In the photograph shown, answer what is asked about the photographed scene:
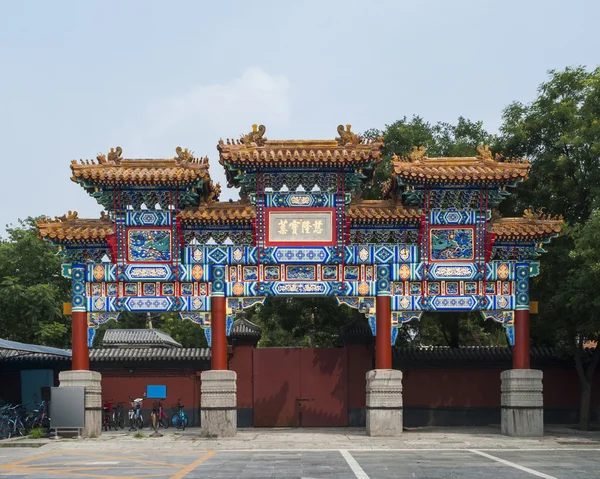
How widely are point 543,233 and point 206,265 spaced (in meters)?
9.93

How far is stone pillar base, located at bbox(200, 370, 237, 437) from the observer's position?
2394cm

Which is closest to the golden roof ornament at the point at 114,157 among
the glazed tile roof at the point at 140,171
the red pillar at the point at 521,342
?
the glazed tile roof at the point at 140,171

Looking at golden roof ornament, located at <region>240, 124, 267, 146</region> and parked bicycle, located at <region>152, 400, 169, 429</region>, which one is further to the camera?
parked bicycle, located at <region>152, 400, 169, 429</region>

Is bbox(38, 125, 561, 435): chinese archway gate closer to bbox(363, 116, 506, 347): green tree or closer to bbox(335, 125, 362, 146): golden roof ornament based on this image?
bbox(335, 125, 362, 146): golden roof ornament

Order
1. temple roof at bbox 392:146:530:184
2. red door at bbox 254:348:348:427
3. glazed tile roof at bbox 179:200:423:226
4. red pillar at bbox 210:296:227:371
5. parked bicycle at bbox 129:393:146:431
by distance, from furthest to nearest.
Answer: red door at bbox 254:348:348:427, parked bicycle at bbox 129:393:146:431, glazed tile roof at bbox 179:200:423:226, red pillar at bbox 210:296:227:371, temple roof at bbox 392:146:530:184

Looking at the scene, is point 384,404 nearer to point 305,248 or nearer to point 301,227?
point 305,248

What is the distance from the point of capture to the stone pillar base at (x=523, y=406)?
24344mm

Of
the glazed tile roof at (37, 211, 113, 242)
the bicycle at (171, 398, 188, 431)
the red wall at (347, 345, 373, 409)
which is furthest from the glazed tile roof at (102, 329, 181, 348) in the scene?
the glazed tile roof at (37, 211, 113, 242)

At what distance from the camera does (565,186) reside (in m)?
27.7

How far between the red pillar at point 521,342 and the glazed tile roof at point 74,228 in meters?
12.3

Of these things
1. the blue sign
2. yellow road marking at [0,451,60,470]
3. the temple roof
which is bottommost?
yellow road marking at [0,451,60,470]

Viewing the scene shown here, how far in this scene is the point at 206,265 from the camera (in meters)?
25.0

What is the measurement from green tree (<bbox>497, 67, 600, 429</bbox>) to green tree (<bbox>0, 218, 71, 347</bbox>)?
22.3 m

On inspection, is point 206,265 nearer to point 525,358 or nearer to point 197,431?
point 197,431
